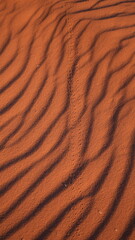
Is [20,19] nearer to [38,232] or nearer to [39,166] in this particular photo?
[39,166]

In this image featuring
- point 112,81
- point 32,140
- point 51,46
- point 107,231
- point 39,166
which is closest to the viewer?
point 107,231

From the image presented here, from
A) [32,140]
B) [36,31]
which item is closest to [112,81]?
[32,140]

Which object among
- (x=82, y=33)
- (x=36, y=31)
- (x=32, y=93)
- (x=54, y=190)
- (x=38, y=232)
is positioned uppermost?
(x=36, y=31)

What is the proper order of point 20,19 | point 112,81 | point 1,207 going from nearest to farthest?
point 1,207 → point 112,81 → point 20,19

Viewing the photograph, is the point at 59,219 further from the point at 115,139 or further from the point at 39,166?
the point at 115,139

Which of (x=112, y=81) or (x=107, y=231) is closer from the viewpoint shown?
(x=107, y=231)

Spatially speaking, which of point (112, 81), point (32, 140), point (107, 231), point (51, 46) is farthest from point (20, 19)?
point (107, 231)

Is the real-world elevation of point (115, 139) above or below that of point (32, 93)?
below
